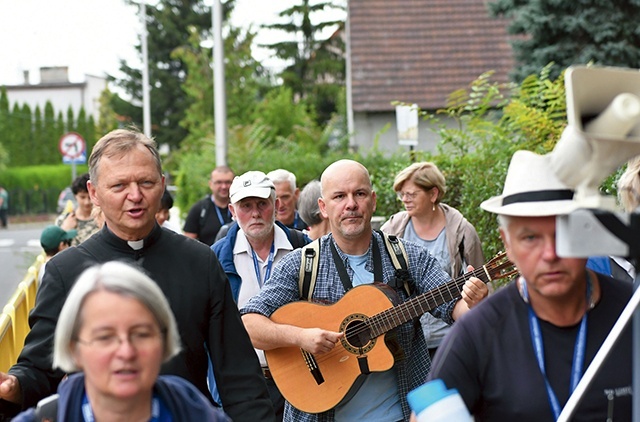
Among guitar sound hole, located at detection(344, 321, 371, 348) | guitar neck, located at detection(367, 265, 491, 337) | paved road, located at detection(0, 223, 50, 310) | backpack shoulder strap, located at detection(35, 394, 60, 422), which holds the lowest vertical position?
paved road, located at detection(0, 223, 50, 310)

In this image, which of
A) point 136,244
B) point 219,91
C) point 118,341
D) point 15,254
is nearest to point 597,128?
point 118,341

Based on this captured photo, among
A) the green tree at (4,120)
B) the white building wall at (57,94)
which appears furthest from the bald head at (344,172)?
the white building wall at (57,94)

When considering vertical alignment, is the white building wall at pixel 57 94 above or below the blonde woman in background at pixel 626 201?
above

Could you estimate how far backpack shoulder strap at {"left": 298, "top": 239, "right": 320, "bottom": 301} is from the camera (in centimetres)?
573

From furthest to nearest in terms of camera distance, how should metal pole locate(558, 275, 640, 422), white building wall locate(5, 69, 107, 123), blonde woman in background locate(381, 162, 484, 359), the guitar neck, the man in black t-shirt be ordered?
white building wall locate(5, 69, 107, 123) < the man in black t-shirt < blonde woman in background locate(381, 162, 484, 359) < the guitar neck < metal pole locate(558, 275, 640, 422)

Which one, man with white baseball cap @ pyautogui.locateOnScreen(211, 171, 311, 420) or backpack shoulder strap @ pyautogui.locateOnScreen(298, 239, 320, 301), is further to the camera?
man with white baseball cap @ pyautogui.locateOnScreen(211, 171, 311, 420)

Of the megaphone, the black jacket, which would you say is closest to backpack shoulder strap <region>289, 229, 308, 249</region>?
the black jacket

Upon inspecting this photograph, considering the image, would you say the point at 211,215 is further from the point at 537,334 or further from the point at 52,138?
the point at 52,138

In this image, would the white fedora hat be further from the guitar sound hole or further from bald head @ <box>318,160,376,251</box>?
the guitar sound hole

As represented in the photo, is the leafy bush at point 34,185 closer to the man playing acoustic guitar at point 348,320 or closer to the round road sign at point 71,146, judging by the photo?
the round road sign at point 71,146

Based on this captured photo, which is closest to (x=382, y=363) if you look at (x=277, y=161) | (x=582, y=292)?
(x=582, y=292)

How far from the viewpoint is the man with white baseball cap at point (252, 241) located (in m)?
7.08

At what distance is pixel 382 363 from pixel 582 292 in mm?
2446

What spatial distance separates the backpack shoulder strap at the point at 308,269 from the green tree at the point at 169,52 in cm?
5523
